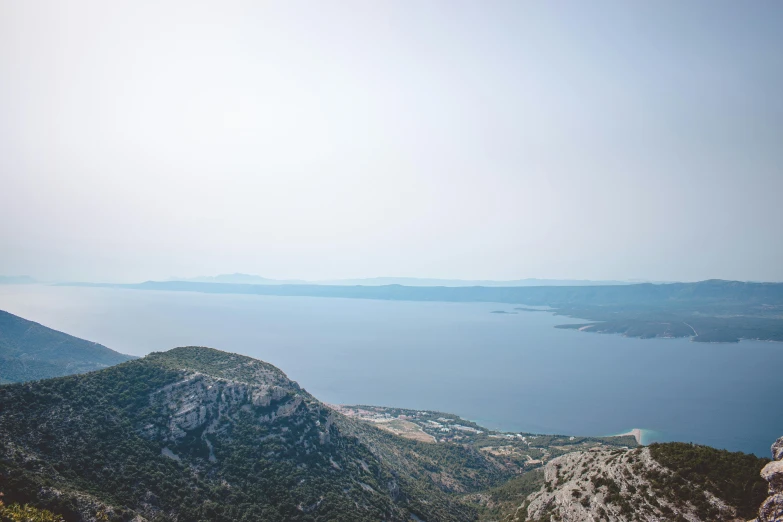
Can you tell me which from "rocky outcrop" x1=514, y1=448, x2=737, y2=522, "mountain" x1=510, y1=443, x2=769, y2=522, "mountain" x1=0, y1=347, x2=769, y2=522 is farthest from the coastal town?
"mountain" x1=510, y1=443, x2=769, y2=522

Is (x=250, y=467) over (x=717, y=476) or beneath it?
beneath

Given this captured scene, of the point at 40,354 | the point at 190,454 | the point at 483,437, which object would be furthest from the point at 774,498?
the point at 40,354

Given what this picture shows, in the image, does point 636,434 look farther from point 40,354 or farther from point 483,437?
point 40,354

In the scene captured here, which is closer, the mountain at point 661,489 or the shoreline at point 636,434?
the mountain at point 661,489

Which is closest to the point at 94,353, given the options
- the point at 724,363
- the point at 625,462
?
the point at 625,462

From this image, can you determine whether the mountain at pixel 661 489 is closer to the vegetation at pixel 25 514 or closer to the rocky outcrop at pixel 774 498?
the rocky outcrop at pixel 774 498

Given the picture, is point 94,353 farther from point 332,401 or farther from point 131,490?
point 131,490

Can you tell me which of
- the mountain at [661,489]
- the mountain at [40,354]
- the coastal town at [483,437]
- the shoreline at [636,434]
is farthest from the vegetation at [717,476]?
the mountain at [40,354]

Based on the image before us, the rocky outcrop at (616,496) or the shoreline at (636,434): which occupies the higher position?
the rocky outcrop at (616,496)
